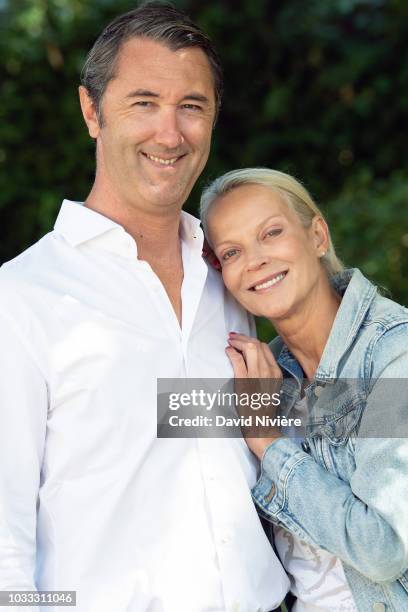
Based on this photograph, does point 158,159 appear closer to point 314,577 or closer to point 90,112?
point 90,112

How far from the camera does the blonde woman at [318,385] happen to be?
213 cm

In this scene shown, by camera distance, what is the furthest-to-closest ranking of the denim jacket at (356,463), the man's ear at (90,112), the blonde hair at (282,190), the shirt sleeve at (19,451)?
the blonde hair at (282,190), the man's ear at (90,112), the denim jacket at (356,463), the shirt sleeve at (19,451)

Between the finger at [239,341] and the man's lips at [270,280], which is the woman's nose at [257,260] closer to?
the man's lips at [270,280]

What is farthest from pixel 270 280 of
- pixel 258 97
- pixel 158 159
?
pixel 258 97

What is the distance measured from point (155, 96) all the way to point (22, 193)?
3.51m

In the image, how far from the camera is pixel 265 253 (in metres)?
2.48

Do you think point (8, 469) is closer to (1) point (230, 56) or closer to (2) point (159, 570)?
(2) point (159, 570)

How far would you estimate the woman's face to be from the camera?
2.48 metres

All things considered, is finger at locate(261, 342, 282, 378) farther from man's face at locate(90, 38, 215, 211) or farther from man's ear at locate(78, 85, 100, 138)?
man's ear at locate(78, 85, 100, 138)

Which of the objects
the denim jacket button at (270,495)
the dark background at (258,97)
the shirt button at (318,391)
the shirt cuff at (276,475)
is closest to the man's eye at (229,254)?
the shirt button at (318,391)

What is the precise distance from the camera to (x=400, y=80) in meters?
6.04

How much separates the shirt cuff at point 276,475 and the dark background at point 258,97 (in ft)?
10.7

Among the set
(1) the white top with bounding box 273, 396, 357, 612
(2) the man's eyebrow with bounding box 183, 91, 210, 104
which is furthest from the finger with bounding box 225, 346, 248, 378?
(2) the man's eyebrow with bounding box 183, 91, 210, 104

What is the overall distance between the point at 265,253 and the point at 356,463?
0.61 metres
